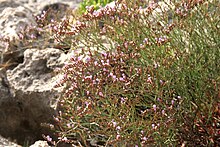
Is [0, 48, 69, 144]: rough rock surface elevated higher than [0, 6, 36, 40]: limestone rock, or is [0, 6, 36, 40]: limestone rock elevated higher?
[0, 6, 36, 40]: limestone rock

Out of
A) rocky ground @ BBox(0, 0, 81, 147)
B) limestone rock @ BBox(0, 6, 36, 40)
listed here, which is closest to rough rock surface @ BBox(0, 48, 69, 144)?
rocky ground @ BBox(0, 0, 81, 147)

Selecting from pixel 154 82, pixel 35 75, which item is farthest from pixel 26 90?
pixel 154 82

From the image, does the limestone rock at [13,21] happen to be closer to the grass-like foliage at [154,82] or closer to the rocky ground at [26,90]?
the rocky ground at [26,90]

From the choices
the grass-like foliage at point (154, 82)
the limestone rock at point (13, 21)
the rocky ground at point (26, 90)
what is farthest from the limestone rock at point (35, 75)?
the grass-like foliage at point (154, 82)

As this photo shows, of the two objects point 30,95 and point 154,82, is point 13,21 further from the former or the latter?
point 154,82

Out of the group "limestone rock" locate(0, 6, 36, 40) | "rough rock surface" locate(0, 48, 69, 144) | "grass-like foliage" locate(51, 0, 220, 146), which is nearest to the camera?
"grass-like foliage" locate(51, 0, 220, 146)

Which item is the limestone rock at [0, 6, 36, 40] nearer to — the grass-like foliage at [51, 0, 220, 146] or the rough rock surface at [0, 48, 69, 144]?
the rough rock surface at [0, 48, 69, 144]

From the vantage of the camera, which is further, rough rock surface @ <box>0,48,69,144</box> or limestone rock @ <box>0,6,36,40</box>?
limestone rock @ <box>0,6,36,40</box>

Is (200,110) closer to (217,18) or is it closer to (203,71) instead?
(203,71)

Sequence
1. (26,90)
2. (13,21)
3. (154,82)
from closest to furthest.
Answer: (154,82)
(26,90)
(13,21)
